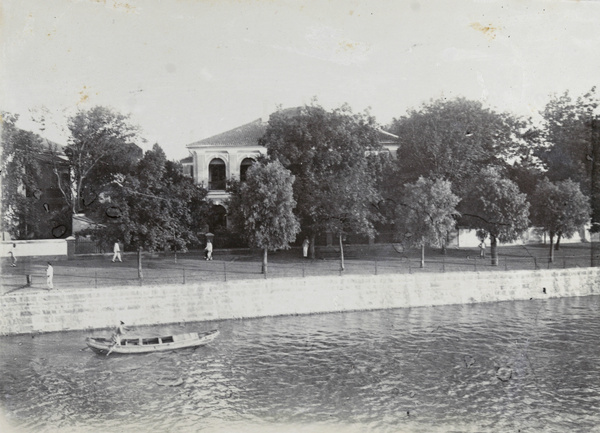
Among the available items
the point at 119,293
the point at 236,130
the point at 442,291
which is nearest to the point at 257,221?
the point at 119,293

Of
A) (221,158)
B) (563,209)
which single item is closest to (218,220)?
(221,158)

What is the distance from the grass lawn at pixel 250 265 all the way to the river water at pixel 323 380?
4.03m

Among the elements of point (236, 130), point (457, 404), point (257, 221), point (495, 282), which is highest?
point (236, 130)

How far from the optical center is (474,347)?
20.5m

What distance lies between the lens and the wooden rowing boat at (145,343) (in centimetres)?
1917

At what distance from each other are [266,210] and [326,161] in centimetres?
666

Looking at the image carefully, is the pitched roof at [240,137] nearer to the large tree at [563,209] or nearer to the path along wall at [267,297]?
the path along wall at [267,297]

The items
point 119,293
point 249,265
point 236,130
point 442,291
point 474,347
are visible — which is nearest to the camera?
point 474,347

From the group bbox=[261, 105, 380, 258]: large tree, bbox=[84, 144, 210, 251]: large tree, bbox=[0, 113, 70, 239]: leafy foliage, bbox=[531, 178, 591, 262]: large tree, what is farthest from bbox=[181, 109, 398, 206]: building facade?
bbox=[84, 144, 210, 251]: large tree

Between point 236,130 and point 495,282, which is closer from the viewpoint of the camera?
point 495,282

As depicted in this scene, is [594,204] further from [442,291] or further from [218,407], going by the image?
[218,407]

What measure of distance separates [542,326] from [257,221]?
14.1m

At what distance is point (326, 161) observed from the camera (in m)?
33.4

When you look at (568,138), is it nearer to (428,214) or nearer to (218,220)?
(428,214)
